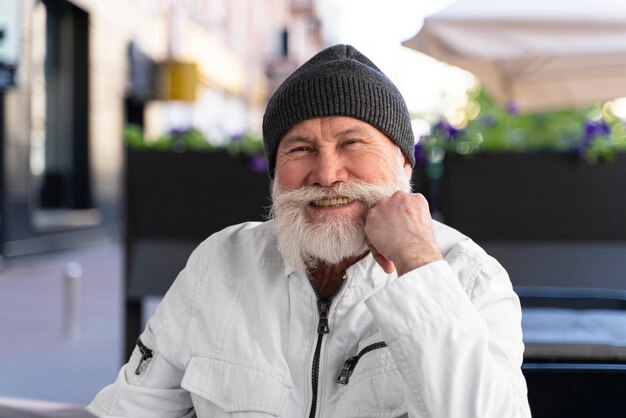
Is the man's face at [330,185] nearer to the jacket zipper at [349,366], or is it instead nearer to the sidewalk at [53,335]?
the jacket zipper at [349,366]

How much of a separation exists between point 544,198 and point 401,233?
9.23ft

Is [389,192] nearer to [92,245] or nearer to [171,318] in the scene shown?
[171,318]

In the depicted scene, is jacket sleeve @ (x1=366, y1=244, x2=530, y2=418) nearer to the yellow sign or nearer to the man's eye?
the man's eye

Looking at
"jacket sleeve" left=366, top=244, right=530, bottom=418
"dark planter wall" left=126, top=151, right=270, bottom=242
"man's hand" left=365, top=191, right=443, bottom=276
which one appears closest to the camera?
"jacket sleeve" left=366, top=244, right=530, bottom=418

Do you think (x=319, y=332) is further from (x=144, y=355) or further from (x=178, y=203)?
(x=178, y=203)

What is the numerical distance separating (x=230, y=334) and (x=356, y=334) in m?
0.30

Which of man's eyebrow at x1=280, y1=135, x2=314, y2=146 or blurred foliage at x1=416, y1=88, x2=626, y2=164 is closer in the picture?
man's eyebrow at x1=280, y1=135, x2=314, y2=146

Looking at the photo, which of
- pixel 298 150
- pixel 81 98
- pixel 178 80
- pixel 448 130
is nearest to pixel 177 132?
pixel 448 130

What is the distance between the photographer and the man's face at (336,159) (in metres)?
Result: 1.86

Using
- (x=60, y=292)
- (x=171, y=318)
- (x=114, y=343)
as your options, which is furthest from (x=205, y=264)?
(x=60, y=292)

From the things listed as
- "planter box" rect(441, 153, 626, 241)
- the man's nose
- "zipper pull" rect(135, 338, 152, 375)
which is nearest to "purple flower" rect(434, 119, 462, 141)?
Answer: "planter box" rect(441, 153, 626, 241)

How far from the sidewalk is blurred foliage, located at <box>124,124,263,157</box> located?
62.8 inches

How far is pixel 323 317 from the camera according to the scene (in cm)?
180

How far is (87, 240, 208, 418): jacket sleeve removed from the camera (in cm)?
188
